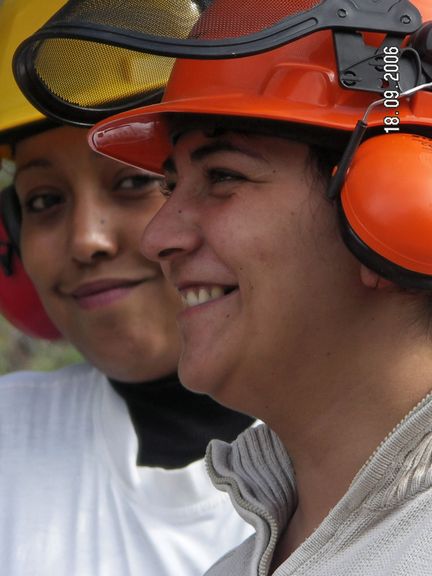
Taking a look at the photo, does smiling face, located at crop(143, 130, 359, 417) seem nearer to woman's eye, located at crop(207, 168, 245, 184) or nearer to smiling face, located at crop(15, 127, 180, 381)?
woman's eye, located at crop(207, 168, 245, 184)

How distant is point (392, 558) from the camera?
176cm

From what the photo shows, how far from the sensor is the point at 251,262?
6.57 feet

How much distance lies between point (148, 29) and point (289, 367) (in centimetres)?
63

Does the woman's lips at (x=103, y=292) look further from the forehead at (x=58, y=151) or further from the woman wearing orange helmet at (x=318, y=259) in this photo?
the woman wearing orange helmet at (x=318, y=259)

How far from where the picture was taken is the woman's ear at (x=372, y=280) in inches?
75.8

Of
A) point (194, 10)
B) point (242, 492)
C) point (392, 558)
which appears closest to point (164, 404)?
point (242, 492)

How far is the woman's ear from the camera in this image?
A: 1925 mm

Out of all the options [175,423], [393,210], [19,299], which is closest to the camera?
[393,210]

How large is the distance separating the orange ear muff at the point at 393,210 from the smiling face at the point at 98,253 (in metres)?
1.33

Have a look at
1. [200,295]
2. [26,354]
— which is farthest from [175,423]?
[26,354]

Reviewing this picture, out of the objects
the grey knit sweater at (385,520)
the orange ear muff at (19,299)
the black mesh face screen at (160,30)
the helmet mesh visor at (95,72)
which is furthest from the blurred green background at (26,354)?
the grey knit sweater at (385,520)

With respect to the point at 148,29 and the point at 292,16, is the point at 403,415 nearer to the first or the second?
the point at 292,16

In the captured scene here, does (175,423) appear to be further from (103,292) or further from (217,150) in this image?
(217,150)

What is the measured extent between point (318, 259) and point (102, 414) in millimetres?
1570
